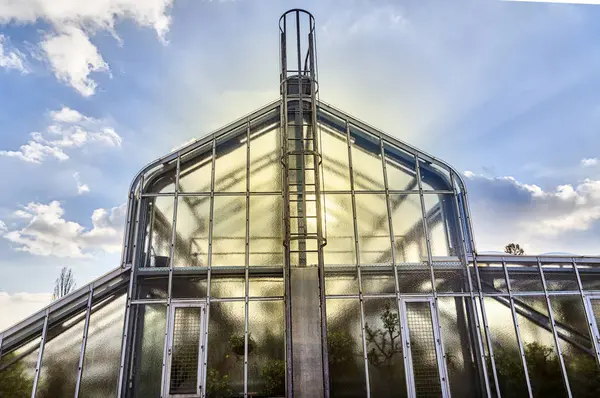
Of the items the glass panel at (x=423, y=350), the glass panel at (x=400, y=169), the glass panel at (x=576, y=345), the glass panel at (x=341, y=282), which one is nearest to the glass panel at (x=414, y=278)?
the glass panel at (x=423, y=350)

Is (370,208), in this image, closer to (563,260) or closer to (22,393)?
(563,260)

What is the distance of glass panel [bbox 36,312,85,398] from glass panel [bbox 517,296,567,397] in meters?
11.2

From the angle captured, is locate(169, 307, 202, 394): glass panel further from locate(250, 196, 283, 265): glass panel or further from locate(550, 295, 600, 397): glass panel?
locate(550, 295, 600, 397): glass panel

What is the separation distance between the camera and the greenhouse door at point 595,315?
33.6 ft

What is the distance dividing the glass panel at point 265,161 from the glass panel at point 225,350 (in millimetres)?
3329

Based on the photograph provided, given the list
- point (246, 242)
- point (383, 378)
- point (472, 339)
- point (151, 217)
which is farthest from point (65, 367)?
point (472, 339)

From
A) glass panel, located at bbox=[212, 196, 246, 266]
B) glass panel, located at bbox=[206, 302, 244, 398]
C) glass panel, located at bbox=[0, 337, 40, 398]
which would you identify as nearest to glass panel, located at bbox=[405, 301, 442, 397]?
glass panel, located at bbox=[206, 302, 244, 398]

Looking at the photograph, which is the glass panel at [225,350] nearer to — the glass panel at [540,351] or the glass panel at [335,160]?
the glass panel at [335,160]

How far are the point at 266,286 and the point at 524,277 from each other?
7.11 m

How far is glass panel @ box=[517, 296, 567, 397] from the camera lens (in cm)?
973

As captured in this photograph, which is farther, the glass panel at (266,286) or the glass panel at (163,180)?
the glass panel at (163,180)

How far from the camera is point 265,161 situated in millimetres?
11305

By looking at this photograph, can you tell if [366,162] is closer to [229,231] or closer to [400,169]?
[400,169]

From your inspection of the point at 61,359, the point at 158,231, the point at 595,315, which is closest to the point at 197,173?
the point at 158,231
